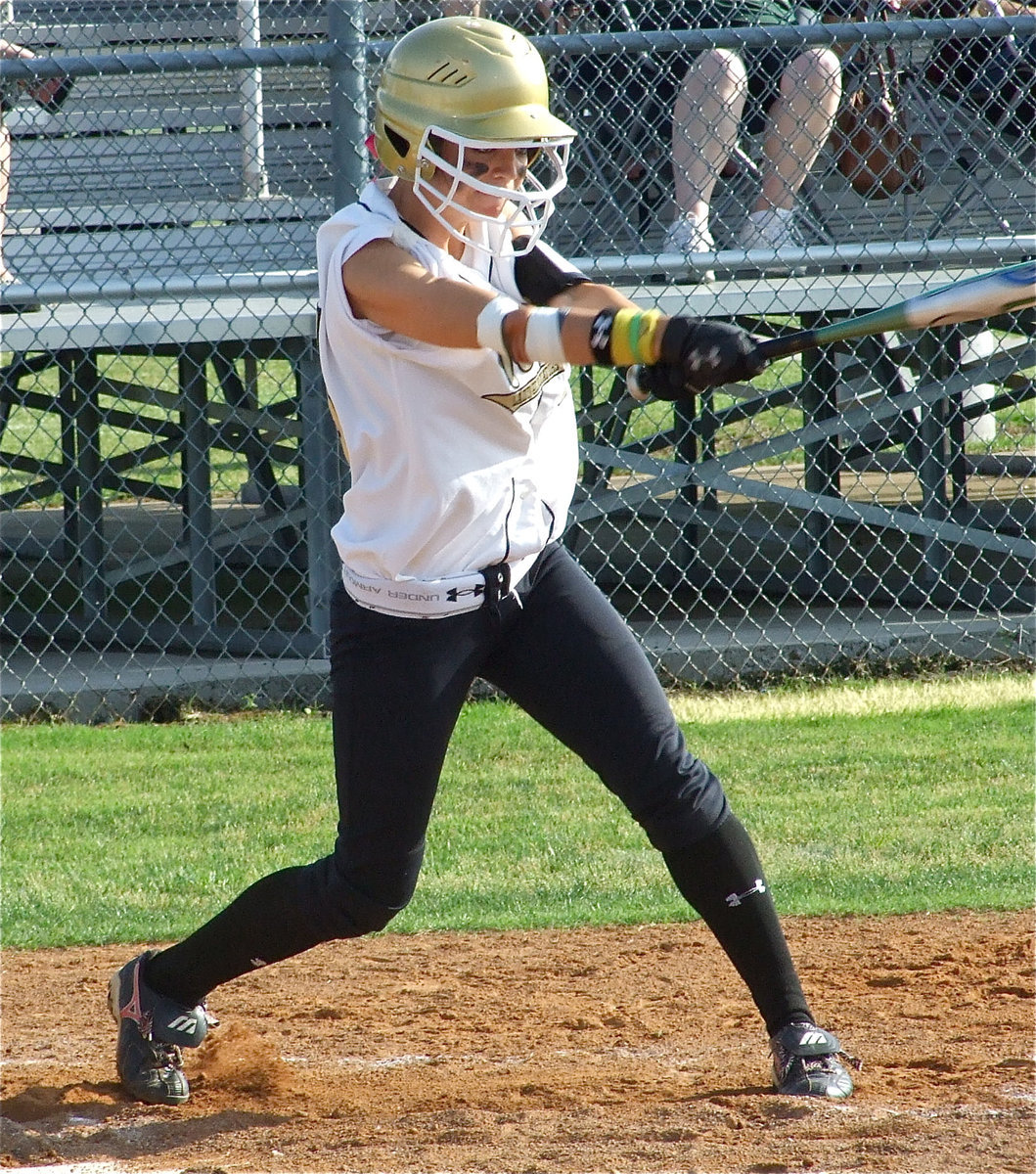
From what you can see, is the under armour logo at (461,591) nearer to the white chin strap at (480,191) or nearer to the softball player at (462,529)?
the softball player at (462,529)

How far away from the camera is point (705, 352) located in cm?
246

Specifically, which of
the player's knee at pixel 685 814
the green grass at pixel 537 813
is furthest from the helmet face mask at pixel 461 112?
the green grass at pixel 537 813

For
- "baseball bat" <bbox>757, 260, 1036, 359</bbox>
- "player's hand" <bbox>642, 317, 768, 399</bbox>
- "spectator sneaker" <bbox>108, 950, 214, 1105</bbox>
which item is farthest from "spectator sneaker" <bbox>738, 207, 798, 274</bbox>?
"spectator sneaker" <bbox>108, 950, 214, 1105</bbox>

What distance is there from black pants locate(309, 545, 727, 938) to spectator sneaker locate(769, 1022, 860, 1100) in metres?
0.44

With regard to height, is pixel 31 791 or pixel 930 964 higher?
pixel 930 964

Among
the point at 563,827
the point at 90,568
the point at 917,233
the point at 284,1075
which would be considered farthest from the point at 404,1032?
the point at 917,233

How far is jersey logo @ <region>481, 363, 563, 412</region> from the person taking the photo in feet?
8.90

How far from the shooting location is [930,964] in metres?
3.99

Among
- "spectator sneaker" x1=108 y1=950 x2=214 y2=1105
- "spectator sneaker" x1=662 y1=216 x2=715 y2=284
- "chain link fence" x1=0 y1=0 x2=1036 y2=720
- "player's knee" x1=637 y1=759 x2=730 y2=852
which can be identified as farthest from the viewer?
"spectator sneaker" x1=662 y1=216 x2=715 y2=284

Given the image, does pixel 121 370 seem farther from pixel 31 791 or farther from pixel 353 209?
pixel 353 209

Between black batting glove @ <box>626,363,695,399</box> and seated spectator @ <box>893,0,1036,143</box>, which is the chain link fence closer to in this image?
seated spectator @ <box>893,0,1036,143</box>

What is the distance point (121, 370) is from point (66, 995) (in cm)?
1423

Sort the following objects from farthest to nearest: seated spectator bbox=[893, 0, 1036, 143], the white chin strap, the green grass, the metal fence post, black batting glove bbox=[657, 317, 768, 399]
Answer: seated spectator bbox=[893, 0, 1036, 143] < the metal fence post < the green grass < the white chin strap < black batting glove bbox=[657, 317, 768, 399]

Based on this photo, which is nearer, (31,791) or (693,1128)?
(693,1128)
